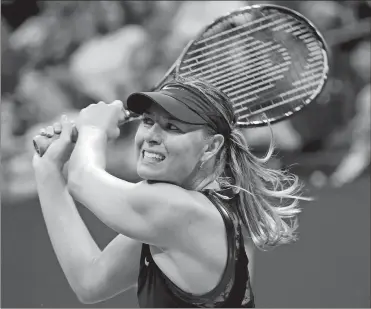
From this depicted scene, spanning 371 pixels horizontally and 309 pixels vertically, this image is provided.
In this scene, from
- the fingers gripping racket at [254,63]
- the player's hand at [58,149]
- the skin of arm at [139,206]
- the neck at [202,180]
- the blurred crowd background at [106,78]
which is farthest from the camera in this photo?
the blurred crowd background at [106,78]

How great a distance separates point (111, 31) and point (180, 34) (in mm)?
364

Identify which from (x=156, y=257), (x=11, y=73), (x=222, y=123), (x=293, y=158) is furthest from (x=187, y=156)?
(x=11, y=73)

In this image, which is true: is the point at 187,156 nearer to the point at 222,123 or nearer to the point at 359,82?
the point at 222,123

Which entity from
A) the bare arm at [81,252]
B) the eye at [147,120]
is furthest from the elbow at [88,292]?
the eye at [147,120]

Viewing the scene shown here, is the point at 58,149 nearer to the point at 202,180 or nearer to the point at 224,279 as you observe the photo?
the point at 202,180

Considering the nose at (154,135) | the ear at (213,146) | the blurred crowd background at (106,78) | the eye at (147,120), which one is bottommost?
the blurred crowd background at (106,78)

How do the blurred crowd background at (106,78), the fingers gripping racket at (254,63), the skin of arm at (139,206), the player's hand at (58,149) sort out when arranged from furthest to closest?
the blurred crowd background at (106,78), the fingers gripping racket at (254,63), the player's hand at (58,149), the skin of arm at (139,206)

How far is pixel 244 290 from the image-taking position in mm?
1521

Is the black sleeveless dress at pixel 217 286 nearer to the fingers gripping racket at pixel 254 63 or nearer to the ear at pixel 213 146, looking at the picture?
the ear at pixel 213 146

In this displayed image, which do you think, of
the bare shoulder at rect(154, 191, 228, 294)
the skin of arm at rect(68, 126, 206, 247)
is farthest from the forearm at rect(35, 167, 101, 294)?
the bare shoulder at rect(154, 191, 228, 294)

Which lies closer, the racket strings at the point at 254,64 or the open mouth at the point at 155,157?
the open mouth at the point at 155,157

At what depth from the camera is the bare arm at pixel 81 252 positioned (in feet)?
5.19

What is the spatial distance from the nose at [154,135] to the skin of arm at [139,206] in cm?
9

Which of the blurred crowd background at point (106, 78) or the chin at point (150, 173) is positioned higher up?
the chin at point (150, 173)
